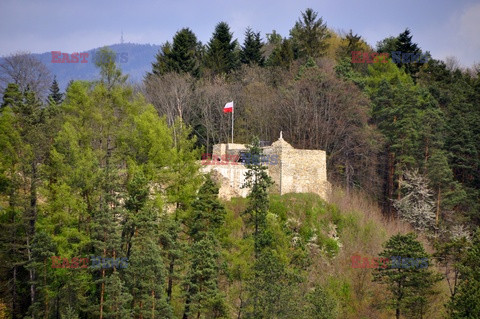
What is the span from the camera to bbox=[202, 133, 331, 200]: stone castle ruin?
33.2 metres

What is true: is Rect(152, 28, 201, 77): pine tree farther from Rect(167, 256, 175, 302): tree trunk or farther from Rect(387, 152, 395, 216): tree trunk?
Rect(167, 256, 175, 302): tree trunk

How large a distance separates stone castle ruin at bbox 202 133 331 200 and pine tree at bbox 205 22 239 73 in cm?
1845

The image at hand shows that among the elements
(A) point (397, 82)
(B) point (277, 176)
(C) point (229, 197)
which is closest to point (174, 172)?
(C) point (229, 197)

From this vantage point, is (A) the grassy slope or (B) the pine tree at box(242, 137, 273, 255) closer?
(B) the pine tree at box(242, 137, 273, 255)

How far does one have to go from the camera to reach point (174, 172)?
1174 inches

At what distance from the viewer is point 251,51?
53969 mm

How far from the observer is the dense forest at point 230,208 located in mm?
25031

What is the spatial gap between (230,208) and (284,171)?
4034 millimetres

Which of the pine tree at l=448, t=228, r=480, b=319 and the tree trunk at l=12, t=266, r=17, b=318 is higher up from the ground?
the pine tree at l=448, t=228, r=480, b=319

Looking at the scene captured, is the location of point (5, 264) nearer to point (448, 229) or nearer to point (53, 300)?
point (53, 300)

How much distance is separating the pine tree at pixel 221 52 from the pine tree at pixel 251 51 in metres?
0.84

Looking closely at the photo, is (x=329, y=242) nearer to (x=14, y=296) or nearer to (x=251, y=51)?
(x=14, y=296)

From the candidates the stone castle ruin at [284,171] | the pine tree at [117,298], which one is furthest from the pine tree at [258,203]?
the pine tree at [117,298]

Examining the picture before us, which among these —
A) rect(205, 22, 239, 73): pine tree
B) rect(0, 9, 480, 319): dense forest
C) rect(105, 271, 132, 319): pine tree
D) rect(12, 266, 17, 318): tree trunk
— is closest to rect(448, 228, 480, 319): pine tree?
rect(0, 9, 480, 319): dense forest
